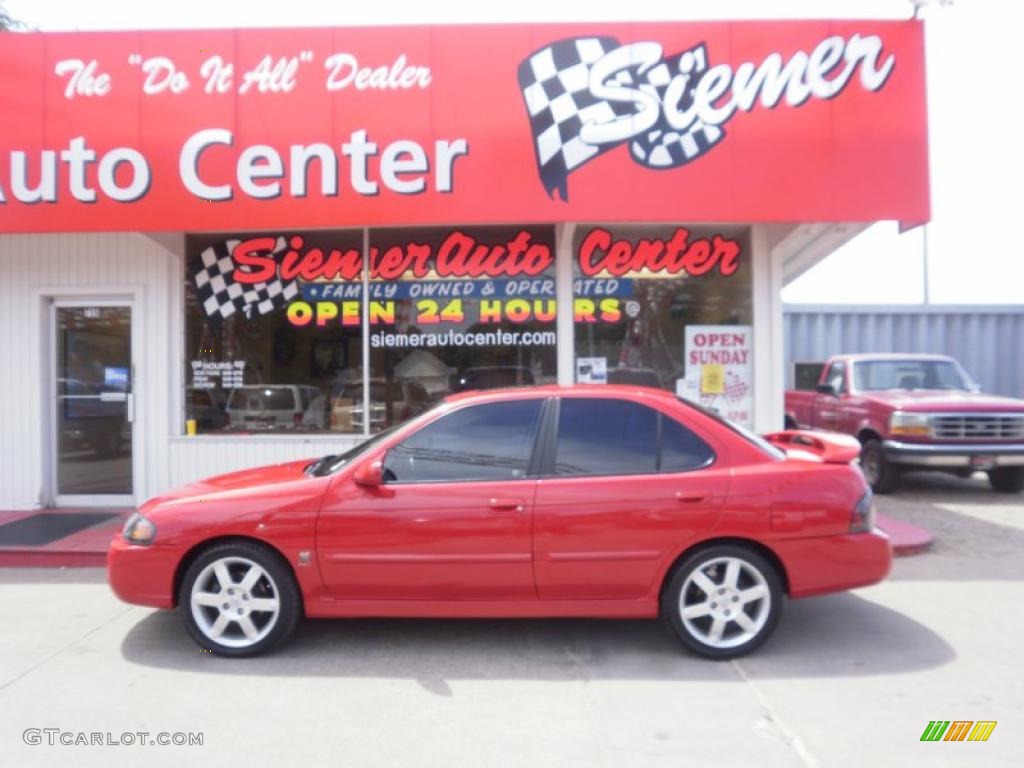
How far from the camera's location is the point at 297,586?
4.31 meters

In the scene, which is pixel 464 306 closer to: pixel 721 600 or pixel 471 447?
pixel 471 447

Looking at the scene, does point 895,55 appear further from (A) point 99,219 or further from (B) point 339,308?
(A) point 99,219

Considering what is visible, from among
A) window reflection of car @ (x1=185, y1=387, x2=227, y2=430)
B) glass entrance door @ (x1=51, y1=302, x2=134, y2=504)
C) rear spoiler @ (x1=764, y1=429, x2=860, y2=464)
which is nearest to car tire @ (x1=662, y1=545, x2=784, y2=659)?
rear spoiler @ (x1=764, y1=429, x2=860, y2=464)

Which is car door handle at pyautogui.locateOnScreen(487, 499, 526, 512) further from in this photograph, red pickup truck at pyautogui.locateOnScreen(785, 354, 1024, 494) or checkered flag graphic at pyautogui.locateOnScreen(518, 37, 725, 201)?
red pickup truck at pyautogui.locateOnScreen(785, 354, 1024, 494)

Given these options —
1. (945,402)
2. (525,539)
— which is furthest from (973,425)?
(525,539)

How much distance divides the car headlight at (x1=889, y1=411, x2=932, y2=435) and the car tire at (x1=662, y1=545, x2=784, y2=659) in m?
6.12

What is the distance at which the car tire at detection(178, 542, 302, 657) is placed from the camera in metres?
4.28

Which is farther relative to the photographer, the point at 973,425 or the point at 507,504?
the point at 973,425

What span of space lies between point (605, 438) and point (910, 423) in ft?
21.6

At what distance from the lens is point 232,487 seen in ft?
14.8

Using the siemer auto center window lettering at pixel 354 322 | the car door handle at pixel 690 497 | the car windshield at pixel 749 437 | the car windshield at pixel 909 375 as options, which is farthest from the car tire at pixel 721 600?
the car windshield at pixel 909 375

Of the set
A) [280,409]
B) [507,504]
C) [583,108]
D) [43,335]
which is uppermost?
[583,108]

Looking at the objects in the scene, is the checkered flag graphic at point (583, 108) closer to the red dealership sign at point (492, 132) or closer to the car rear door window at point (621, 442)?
the red dealership sign at point (492, 132)

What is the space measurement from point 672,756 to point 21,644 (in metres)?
3.96
